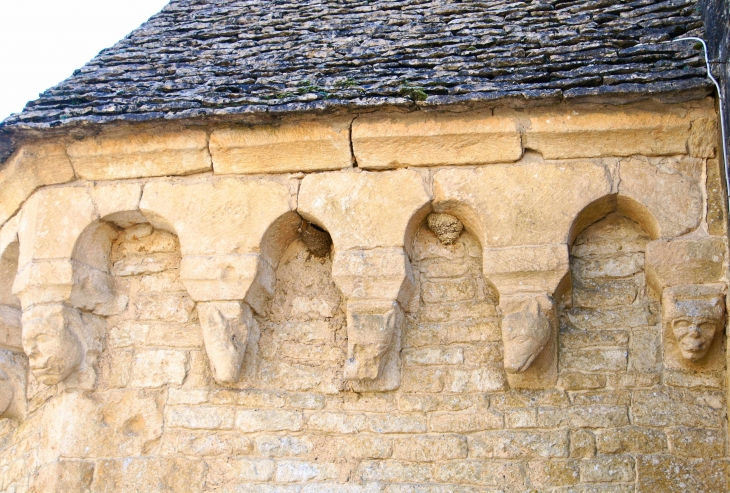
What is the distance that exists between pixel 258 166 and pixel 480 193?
1.18m

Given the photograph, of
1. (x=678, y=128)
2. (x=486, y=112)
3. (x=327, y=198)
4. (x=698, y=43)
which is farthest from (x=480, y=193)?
(x=698, y=43)

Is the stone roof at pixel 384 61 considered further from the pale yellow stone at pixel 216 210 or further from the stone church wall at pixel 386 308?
the pale yellow stone at pixel 216 210

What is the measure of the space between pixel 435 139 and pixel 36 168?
85.9 inches

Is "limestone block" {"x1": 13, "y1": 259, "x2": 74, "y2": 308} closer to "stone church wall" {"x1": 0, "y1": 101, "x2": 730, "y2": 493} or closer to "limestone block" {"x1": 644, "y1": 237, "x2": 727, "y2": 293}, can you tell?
"stone church wall" {"x1": 0, "y1": 101, "x2": 730, "y2": 493}

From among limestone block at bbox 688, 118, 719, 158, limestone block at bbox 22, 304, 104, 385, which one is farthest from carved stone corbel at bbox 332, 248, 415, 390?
limestone block at bbox 688, 118, 719, 158

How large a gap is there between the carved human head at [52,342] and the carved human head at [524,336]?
7.10 ft

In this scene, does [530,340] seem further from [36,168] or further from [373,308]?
[36,168]

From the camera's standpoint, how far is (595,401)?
3.85 metres

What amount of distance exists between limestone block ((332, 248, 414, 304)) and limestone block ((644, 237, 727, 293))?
1.20 meters

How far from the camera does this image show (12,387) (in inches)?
177

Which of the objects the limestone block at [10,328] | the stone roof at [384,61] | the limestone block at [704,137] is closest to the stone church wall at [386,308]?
the limestone block at [704,137]

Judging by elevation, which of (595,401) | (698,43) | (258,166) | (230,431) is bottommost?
(230,431)

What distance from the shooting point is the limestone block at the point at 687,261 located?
3.81m

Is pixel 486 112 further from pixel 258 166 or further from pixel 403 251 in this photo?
pixel 258 166
